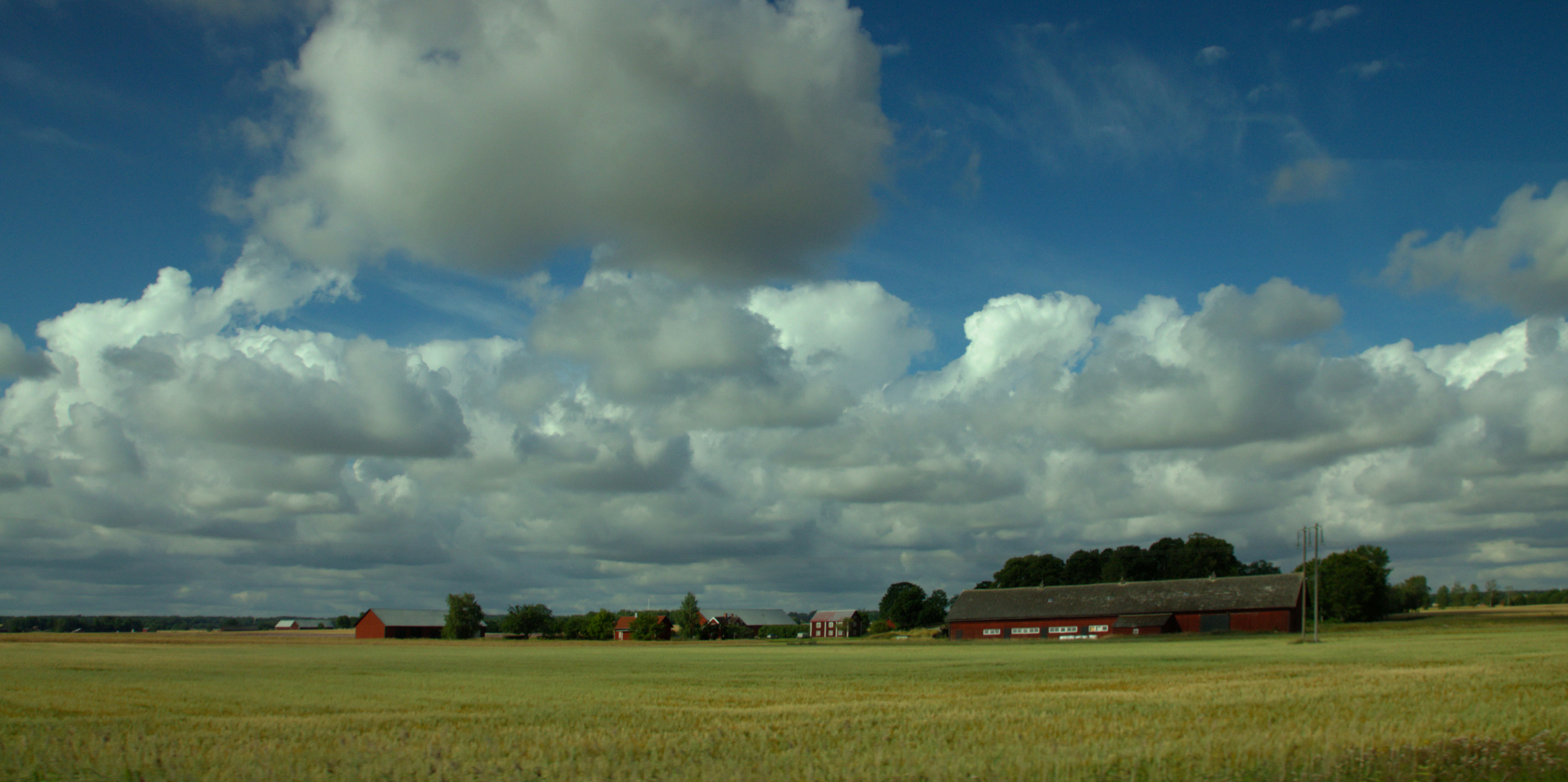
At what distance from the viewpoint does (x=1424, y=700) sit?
18.1m

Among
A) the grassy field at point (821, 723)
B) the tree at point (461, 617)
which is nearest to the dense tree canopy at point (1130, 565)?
the tree at point (461, 617)

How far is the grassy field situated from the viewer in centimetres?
1079

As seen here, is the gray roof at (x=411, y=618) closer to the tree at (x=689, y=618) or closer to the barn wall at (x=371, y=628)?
the barn wall at (x=371, y=628)

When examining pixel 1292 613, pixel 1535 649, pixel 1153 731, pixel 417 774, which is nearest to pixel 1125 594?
pixel 1292 613

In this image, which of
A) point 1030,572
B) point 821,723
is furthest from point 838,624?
point 821,723

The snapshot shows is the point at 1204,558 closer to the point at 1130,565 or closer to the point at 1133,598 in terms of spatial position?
the point at 1130,565

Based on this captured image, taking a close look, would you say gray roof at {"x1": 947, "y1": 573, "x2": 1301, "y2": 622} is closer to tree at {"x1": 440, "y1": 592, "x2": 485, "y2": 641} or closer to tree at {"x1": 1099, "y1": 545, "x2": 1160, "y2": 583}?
tree at {"x1": 1099, "y1": 545, "x2": 1160, "y2": 583}

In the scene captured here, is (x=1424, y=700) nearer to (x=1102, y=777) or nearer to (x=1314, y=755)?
(x=1314, y=755)

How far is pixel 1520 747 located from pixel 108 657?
211 ft

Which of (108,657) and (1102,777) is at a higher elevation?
(1102,777)

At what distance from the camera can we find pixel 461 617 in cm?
14200

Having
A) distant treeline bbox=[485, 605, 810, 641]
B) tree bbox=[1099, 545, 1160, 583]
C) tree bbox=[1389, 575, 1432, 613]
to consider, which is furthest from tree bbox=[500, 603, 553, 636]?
tree bbox=[1389, 575, 1432, 613]

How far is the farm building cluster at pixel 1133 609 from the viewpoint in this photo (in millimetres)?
94688

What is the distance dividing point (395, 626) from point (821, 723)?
15617 centimetres
